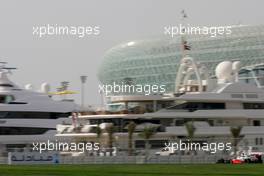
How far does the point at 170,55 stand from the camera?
160 metres

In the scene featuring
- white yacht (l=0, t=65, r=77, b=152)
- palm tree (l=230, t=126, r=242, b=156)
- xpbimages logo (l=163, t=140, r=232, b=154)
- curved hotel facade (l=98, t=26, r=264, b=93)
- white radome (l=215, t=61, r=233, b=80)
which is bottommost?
xpbimages logo (l=163, t=140, r=232, b=154)

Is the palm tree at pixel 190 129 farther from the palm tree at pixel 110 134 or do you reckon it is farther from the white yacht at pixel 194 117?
the palm tree at pixel 110 134

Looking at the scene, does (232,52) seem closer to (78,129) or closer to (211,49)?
(211,49)

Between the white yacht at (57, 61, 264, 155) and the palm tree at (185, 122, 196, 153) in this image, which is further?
the white yacht at (57, 61, 264, 155)

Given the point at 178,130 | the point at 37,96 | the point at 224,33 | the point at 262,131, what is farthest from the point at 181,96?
the point at 224,33

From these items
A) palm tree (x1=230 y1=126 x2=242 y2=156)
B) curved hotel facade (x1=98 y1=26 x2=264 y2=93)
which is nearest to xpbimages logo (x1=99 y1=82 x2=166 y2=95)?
curved hotel facade (x1=98 y1=26 x2=264 y2=93)

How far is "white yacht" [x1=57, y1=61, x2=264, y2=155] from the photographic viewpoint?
296 feet

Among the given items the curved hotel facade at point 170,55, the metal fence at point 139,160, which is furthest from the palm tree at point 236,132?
the curved hotel facade at point 170,55

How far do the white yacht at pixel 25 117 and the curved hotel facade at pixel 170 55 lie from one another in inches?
1410

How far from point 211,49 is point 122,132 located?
2494 inches

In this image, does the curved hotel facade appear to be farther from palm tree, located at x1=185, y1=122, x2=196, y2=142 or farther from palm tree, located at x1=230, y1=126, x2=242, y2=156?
palm tree, located at x1=185, y1=122, x2=196, y2=142

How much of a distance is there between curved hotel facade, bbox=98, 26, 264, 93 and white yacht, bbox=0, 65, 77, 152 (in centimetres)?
3583

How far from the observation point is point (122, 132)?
89.9 meters

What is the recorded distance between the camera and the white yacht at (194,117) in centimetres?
9012
